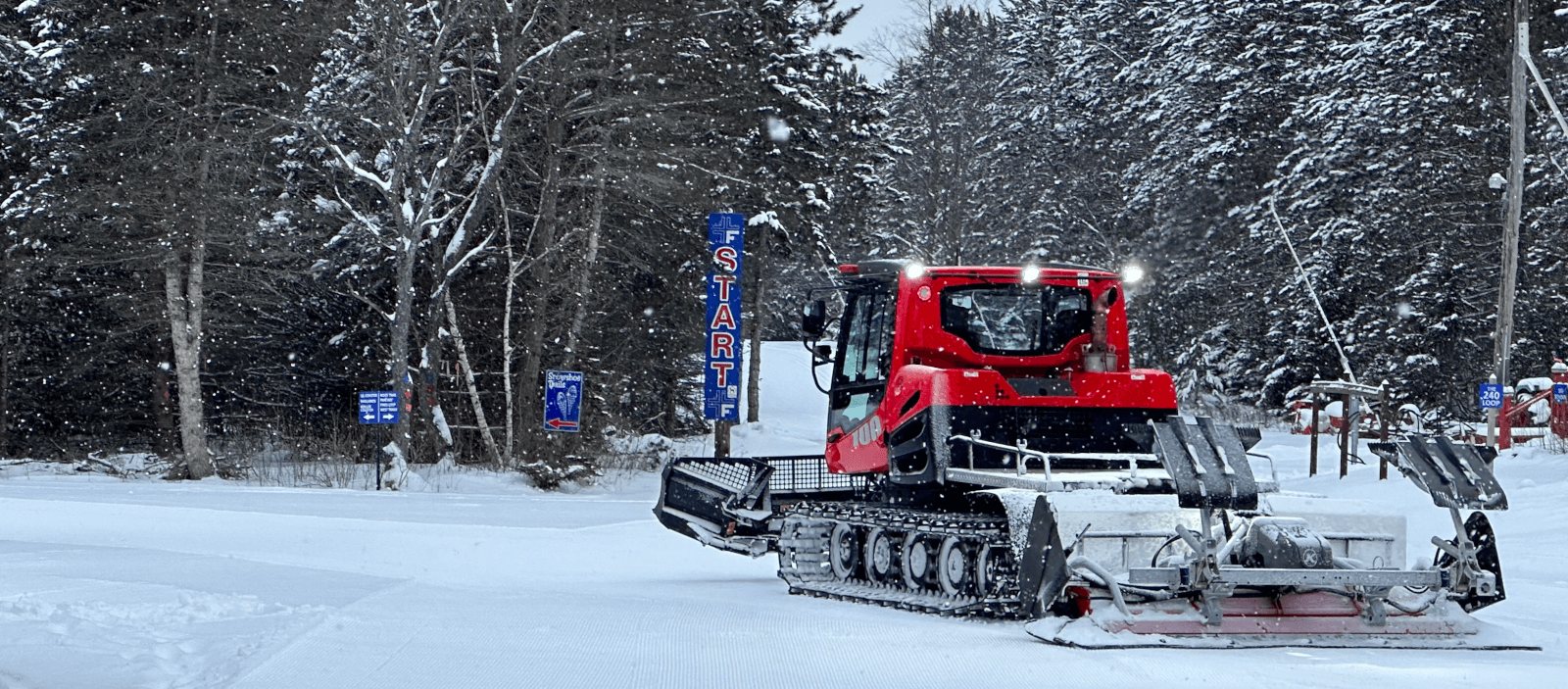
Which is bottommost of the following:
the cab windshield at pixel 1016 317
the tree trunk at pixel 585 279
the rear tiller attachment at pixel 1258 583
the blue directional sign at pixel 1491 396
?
the rear tiller attachment at pixel 1258 583

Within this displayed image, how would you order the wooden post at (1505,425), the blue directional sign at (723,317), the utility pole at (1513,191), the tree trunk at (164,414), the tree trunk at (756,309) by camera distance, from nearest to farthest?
the wooden post at (1505,425), the utility pole at (1513,191), the blue directional sign at (723,317), the tree trunk at (164,414), the tree trunk at (756,309)

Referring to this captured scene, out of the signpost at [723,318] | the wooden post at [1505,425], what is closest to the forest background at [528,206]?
the signpost at [723,318]

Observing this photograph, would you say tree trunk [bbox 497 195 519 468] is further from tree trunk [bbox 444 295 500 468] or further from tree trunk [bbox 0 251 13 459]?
tree trunk [bbox 0 251 13 459]

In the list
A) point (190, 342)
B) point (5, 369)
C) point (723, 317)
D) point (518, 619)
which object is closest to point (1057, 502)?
point (518, 619)

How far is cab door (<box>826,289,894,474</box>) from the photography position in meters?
11.4

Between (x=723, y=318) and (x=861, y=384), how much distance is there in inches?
519

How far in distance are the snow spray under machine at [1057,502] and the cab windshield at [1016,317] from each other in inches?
0.5

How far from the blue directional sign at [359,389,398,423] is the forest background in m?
2.11

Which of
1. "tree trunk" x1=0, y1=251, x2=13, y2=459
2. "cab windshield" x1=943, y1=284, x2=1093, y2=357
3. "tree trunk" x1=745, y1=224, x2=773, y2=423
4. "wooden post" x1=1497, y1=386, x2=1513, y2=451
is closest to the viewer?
"cab windshield" x1=943, y1=284, x2=1093, y2=357

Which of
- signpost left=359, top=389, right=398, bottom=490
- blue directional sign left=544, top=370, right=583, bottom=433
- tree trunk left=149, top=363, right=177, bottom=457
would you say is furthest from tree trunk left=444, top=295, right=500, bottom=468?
tree trunk left=149, top=363, right=177, bottom=457

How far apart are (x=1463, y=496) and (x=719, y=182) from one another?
80.1 feet

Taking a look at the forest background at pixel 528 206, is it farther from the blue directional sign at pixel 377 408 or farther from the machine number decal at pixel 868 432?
the machine number decal at pixel 868 432

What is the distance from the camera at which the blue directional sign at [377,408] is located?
23.6 metres

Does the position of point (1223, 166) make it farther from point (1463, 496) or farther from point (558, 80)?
point (1463, 496)
